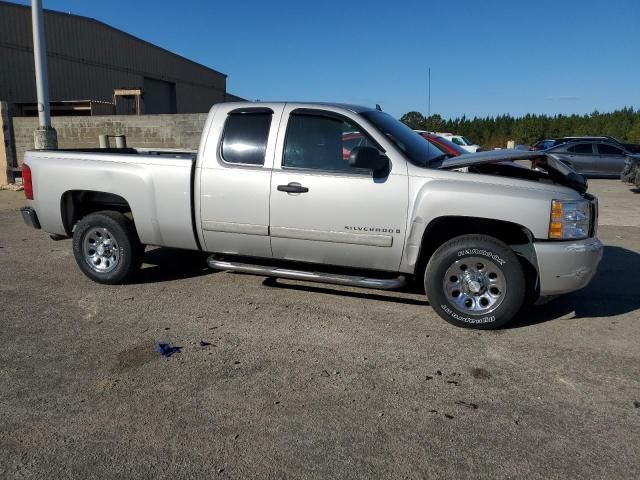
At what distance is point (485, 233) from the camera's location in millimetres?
4777

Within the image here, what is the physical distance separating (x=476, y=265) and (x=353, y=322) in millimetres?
1171

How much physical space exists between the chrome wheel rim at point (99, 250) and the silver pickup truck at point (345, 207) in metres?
0.01

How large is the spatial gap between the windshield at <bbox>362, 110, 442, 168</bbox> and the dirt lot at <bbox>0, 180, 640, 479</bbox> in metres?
1.40

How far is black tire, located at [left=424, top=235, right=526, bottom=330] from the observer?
4.42 m

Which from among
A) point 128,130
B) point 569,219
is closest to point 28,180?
point 569,219

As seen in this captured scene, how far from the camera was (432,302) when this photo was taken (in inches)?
184

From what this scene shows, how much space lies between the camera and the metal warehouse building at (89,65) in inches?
1063

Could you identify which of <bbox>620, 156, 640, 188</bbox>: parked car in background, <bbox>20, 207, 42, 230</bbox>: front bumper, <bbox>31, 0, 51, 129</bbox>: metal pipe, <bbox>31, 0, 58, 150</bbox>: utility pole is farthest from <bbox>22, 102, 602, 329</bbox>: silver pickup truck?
<bbox>620, 156, 640, 188</bbox>: parked car in background

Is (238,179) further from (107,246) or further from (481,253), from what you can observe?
(481,253)

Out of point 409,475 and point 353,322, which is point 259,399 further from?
point 353,322

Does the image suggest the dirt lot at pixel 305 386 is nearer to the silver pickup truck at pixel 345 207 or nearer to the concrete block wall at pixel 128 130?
the silver pickup truck at pixel 345 207

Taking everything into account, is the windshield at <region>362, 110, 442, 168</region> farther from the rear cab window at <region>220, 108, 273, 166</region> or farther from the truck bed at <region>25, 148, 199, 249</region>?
the truck bed at <region>25, 148, 199, 249</region>

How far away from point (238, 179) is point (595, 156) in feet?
58.7

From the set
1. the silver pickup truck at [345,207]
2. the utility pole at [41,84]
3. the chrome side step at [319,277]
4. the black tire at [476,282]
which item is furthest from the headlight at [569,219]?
the utility pole at [41,84]
